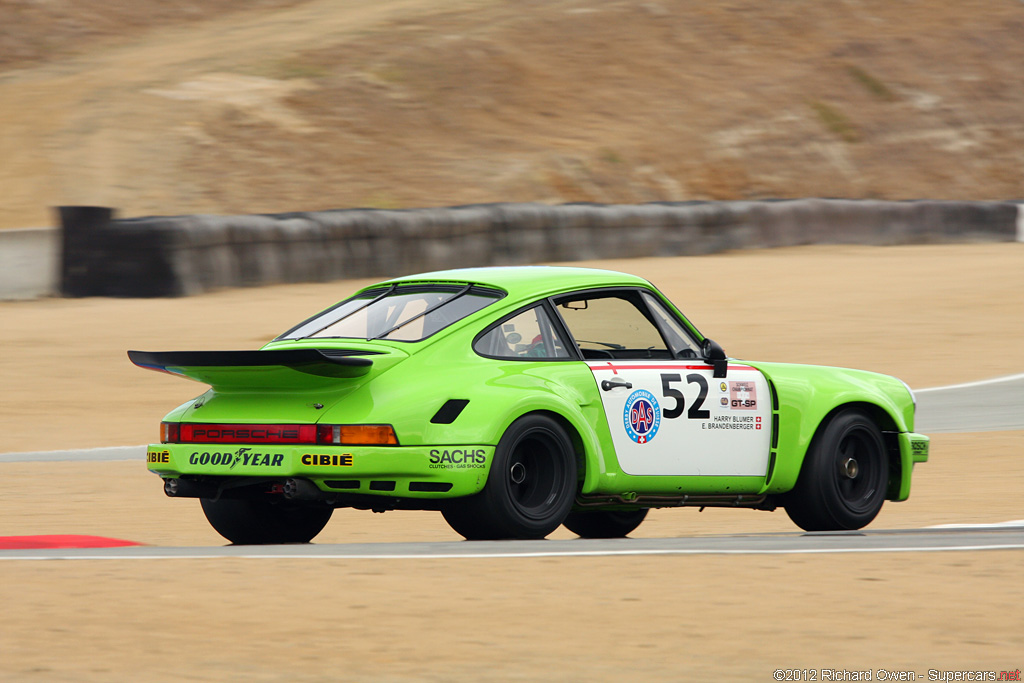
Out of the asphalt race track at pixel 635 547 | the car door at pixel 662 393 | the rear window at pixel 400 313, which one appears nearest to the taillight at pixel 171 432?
the asphalt race track at pixel 635 547

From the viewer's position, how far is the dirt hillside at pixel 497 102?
33.1m

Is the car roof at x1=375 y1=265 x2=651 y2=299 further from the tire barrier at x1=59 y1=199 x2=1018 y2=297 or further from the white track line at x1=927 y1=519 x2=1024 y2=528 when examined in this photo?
the tire barrier at x1=59 y1=199 x2=1018 y2=297

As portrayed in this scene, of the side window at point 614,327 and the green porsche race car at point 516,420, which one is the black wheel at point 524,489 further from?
the side window at point 614,327

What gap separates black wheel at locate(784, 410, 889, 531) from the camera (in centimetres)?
870

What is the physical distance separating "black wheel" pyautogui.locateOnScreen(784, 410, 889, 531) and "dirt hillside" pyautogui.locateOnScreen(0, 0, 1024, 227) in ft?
68.7

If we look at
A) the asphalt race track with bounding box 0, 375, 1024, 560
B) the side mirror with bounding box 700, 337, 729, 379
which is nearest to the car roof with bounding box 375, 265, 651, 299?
the side mirror with bounding box 700, 337, 729, 379

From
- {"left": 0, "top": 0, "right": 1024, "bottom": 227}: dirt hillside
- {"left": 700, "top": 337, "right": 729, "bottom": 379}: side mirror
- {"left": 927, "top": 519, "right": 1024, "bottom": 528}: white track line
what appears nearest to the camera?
{"left": 700, "top": 337, "right": 729, "bottom": 379}: side mirror

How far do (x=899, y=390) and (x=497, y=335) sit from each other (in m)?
2.77

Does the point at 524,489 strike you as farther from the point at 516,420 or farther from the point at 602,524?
A: the point at 602,524

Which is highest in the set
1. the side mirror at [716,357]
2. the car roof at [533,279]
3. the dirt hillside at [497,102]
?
the dirt hillside at [497,102]

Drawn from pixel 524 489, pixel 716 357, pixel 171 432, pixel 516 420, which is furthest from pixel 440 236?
pixel 516 420

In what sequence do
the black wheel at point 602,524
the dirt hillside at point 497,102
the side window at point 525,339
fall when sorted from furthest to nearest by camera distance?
the dirt hillside at point 497,102 < the black wheel at point 602,524 < the side window at point 525,339

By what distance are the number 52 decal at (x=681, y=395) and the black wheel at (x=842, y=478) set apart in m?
0.80

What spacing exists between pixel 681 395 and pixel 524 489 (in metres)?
1.16
